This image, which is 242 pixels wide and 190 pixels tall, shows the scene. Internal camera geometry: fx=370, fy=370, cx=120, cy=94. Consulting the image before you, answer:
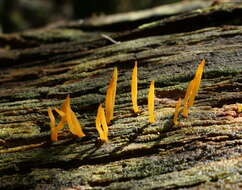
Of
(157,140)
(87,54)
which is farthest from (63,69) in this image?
(157,140)

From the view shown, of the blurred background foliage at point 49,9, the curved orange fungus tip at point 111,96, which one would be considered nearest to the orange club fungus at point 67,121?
the curved orange fungus tip at point 111,96

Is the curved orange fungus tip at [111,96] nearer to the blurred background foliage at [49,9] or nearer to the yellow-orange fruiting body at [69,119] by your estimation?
the yellow-orange fruiting body at [69,119]

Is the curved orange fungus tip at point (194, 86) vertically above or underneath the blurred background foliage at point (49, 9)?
underneath

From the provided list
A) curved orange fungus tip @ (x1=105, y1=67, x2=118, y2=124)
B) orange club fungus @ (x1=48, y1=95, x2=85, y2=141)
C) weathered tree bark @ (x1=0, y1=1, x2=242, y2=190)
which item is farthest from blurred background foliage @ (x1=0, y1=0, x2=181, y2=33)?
orange club fungus @ (x1=48, y1=95, x2=85, y2=141)

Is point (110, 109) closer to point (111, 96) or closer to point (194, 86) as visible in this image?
point (111, 96)

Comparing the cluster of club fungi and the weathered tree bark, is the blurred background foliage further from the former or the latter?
the cluster of club fungi

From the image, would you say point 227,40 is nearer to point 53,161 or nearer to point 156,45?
point 156,45
